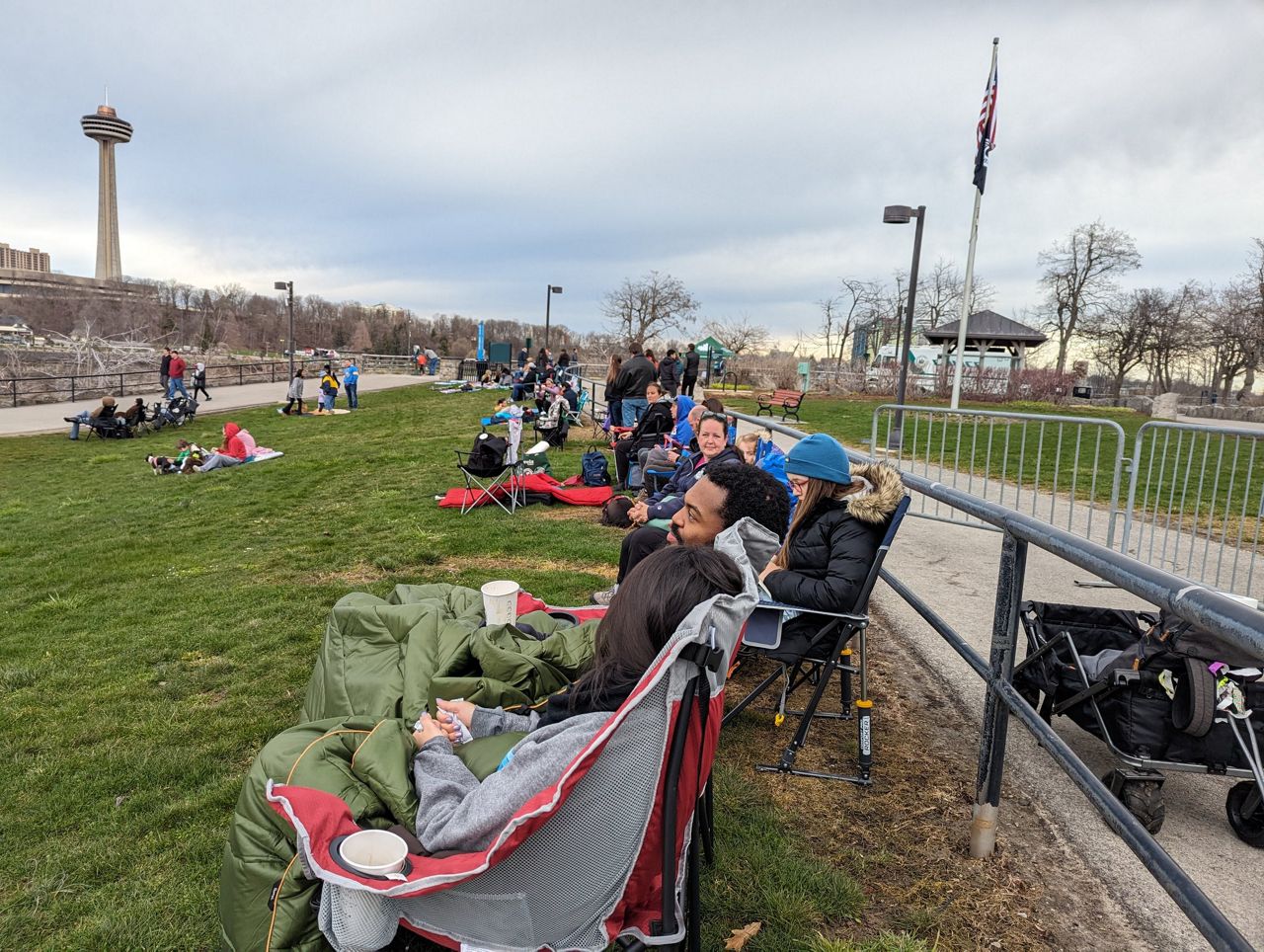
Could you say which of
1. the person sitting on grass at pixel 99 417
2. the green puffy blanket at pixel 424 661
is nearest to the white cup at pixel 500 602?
the green puffy blanket at pixel 424 661

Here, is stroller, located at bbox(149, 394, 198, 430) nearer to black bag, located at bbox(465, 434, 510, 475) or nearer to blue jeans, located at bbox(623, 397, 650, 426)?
blue jeans, located at bbox(623, 397, 650, 426)

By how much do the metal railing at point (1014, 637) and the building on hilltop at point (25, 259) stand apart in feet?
668

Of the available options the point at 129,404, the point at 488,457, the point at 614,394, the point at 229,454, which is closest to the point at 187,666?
the point at 488,457

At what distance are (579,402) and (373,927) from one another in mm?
16602

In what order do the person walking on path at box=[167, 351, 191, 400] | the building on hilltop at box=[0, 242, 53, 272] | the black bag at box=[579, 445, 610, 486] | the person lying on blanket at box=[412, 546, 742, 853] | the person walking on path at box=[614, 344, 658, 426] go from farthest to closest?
1. the building on hilltop at box=[0, 242, 53, 272]
2. the person walking on path at box=[167, 351, 191, 400]
3. the person walking on path at box=[614, 344, 658, 426]
4. the black bag at box=[579, 445, 610, 486]
5. the person lying on blanket at box=[412, 546, 742, 853]

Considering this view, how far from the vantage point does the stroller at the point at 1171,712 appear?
263 centimetres

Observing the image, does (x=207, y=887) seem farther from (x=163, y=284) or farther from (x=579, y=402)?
(x=163, y=284)

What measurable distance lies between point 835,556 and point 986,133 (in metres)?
14.5

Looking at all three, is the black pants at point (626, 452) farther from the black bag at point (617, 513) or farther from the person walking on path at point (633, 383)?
the person walking on path at point (633, 383)

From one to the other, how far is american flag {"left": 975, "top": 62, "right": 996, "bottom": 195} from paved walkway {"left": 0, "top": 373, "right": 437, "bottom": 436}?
1985cm

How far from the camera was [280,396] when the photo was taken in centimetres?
2819

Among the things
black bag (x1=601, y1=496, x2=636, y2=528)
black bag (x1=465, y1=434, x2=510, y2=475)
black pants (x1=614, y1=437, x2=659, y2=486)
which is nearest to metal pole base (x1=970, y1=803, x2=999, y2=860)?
black bag (x1=601, y1=496, x2=636, y2=528)

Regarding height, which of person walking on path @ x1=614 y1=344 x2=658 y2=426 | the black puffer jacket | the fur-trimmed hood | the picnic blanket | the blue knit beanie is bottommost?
the picnic blanket

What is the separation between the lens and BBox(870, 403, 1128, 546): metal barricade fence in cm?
689
